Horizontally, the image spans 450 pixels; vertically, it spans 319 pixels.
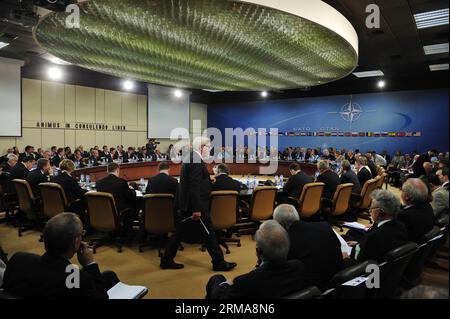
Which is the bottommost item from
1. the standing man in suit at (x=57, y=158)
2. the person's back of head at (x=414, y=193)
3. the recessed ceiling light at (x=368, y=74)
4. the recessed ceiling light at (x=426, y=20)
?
the person's back of head at (x=414, y=193)

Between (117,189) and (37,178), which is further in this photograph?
(37,178)

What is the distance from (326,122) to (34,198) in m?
11.7

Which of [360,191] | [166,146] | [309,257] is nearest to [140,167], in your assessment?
[166,146]

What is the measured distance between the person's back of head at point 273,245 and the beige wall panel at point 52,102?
11.0 m

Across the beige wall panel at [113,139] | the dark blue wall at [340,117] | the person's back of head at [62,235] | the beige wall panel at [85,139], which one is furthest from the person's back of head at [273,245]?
the beige wall panel at [113,139]

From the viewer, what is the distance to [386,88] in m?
11.9

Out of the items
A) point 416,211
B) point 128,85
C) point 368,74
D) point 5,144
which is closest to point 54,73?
point 5,144

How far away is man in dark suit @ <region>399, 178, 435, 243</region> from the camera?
2.35m

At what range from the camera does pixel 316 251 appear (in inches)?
76.0

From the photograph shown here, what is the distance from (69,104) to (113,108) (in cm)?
177

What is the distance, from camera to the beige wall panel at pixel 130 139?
42.6 feet

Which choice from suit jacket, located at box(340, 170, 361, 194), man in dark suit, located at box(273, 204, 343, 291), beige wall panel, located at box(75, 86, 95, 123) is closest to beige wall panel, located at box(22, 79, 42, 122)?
beige wall panel, located at box(75, 86, 95, 123)

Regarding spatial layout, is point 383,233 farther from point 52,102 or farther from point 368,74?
point 52,102

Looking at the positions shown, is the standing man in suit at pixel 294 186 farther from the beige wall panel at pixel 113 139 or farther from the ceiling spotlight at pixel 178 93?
the ceiling spotlight at pixel 178 93
